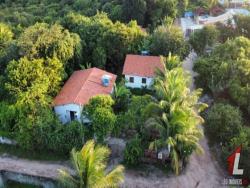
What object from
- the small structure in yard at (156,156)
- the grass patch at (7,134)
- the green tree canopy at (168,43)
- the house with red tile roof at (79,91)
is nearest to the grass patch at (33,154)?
the grass patch at (7,134)

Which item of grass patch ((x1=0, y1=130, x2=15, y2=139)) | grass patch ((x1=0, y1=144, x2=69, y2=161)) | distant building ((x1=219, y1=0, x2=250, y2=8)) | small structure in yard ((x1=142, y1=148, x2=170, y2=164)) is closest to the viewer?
small structure in yard ((x1=142, y1=148, x2=170, y2=164))

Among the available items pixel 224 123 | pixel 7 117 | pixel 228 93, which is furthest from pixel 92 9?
pixel 224 123

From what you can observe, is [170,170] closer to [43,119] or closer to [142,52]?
[43,119]

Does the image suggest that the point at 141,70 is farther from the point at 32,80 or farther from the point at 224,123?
the point at 32,80

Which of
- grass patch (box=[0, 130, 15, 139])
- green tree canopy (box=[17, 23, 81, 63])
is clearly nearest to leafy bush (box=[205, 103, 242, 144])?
green tree canopy (box=[17, 23, 81, 63])

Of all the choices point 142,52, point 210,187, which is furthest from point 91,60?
point 210,187

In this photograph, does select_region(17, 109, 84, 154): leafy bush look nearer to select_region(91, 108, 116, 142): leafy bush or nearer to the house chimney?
select_region(91, 108, 116, 142): leafy bush
